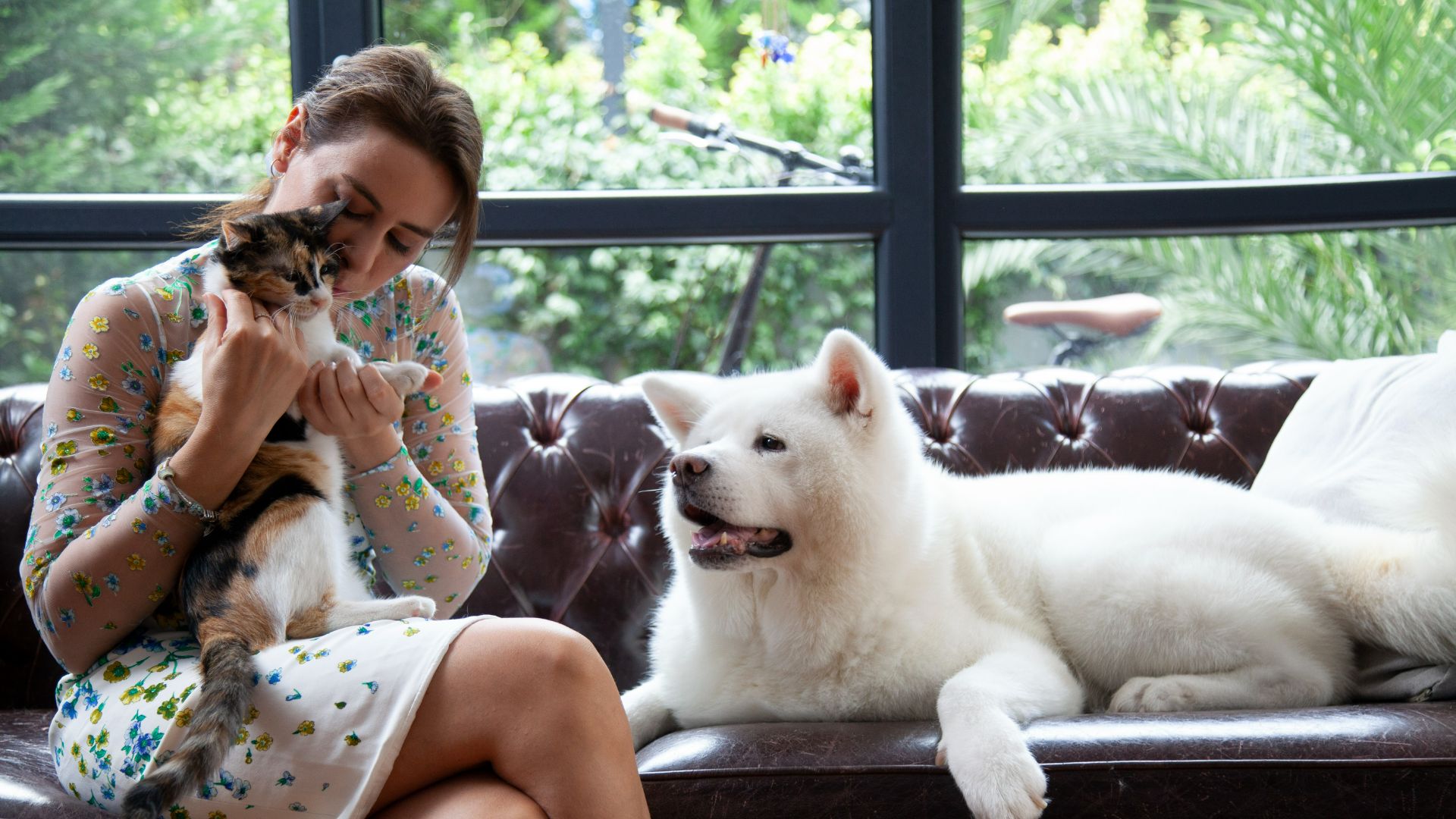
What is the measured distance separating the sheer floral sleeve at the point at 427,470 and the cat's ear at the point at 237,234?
38 centimetres

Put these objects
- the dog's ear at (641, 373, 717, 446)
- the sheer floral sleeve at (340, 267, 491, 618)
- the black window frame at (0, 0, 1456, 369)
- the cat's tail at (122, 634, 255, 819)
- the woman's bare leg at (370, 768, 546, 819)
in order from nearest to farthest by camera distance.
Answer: the cat's tail at (122, 634, 255, 819)
the woman's bare leg at (370, 768, 546, 819)
the sheer floral sleeve at (340, 267, 491, 618)
the dog's ear at (641, 373, 717, 446)
the black window frame at (0, 0, 1456, 369)

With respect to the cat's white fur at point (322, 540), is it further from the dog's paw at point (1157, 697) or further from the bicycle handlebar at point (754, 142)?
the bicycle handlebar at point (754, 142)

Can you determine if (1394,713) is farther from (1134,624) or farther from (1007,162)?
(1007,162)

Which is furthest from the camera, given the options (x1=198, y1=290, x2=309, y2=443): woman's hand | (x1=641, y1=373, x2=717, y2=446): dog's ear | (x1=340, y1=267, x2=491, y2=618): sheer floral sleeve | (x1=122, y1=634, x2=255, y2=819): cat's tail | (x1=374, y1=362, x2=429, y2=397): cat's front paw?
(x1=641, y1=373, x2=717, y2=446): dog's ear

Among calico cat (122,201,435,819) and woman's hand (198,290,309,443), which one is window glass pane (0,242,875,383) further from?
woman's hand (198,290,309,443)

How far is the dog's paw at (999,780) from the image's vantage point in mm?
1250

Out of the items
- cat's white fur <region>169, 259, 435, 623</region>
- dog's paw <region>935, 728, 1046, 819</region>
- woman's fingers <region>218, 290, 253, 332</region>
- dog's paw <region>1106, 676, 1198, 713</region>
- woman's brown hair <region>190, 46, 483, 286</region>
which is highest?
woman's brown hair <region>190, 46, 483, 286</region>

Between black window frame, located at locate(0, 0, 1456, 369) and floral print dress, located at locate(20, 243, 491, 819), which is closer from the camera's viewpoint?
floral print dress, located at locate(20, 243, 491, 819)

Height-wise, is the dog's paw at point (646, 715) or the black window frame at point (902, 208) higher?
the black window frame at point (902, 208)

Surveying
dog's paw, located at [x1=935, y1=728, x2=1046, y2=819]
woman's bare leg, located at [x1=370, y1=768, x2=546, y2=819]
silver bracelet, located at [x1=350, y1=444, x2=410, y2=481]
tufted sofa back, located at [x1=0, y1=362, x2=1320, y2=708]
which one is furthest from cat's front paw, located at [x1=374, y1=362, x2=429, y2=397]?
dog's paw, located at [x1=935, y1=728, x2=1046, y2=819]

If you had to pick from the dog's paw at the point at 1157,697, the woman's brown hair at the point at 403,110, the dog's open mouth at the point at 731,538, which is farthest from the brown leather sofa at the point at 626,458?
the woman's brown hair at the point at 403,110

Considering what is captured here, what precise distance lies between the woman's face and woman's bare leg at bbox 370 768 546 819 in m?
0.78

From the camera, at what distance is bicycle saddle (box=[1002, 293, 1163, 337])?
2.99 meters

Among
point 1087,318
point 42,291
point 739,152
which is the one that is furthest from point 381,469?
point 1087,318
